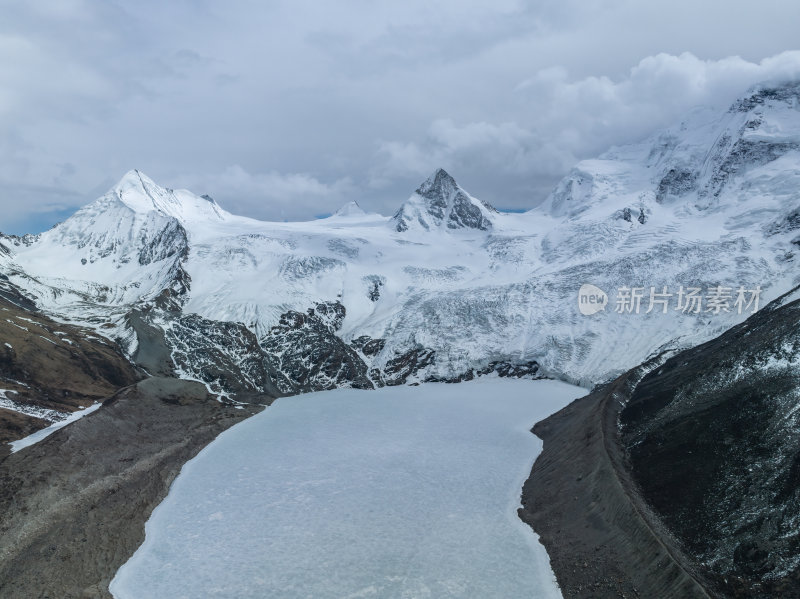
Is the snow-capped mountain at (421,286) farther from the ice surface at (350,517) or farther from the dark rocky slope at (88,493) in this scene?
the ice surface at (350,517)

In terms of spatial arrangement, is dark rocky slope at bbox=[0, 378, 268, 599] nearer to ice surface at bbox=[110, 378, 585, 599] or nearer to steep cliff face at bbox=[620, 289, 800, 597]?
ice surface at bbox=[110, 378, 585, 599]

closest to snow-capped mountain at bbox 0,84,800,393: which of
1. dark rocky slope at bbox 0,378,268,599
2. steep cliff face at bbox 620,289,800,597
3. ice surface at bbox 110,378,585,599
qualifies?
dark rocky slope at bbox 0,378,268,599

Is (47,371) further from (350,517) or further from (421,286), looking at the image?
(421,286)

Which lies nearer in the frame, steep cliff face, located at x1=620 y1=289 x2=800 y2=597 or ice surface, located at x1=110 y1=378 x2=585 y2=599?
steep cliff face, located at x1=620 y1=289 x2=800 y2=597

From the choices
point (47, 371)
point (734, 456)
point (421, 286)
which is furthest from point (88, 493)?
point (421, 286)

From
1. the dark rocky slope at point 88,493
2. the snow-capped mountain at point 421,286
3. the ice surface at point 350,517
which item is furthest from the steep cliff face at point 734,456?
the snow-capped mountain at point 421,286

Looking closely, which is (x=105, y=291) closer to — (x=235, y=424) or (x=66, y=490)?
(x=235, y=424)

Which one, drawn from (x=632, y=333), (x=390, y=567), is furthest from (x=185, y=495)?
(x=632, y=333)
